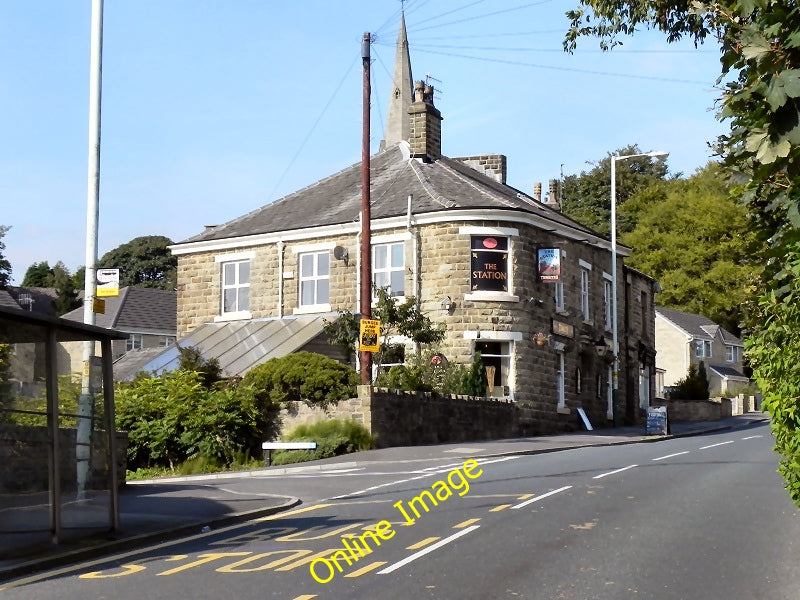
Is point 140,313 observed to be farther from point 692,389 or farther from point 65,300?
point 692,389

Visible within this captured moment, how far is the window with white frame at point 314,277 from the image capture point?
1599 inches

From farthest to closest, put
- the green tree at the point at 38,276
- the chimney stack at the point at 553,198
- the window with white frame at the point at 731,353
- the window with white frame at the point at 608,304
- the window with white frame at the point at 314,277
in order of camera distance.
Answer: the green tree at the point at 38,276 → the window with white frame at the point at 731,353 → the chimney stack at the point at 553,198 → the window with white frame at the point at 608,304 → the window with white frame at the point at 314,277

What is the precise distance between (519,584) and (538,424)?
27.8 metres

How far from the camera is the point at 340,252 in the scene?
39500 millimetres

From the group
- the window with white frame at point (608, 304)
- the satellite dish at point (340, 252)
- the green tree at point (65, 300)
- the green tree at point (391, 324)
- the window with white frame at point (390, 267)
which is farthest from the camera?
the green tree at point (65, 300)

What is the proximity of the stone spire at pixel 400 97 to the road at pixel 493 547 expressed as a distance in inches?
1735

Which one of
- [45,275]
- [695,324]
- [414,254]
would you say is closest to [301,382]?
[414,254]

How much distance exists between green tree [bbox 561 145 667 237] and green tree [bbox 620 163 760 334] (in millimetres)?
2861

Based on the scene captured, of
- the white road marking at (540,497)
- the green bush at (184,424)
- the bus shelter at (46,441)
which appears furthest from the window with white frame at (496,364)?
the bus shelter at (46,441)

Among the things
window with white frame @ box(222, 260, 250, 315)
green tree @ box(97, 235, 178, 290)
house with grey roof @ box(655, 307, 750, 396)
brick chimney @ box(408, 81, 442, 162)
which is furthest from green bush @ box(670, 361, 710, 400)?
green tree @ box(97, 235, 178, 290)

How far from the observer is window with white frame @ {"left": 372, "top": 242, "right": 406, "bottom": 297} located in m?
38.8

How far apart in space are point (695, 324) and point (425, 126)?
43124 millimetres

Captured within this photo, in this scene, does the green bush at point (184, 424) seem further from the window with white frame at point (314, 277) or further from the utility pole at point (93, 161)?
the window with white frame at point (314, 277)

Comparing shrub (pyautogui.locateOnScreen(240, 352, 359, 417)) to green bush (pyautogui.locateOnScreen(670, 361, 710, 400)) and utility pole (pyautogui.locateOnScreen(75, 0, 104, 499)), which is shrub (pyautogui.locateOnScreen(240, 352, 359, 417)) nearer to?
utility pole (pyautogui.locateOnScreen(75, 0, 104, 499))
